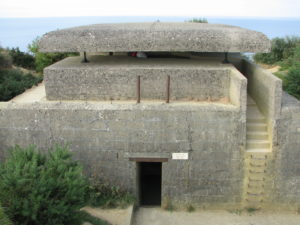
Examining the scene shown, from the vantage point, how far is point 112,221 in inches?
251

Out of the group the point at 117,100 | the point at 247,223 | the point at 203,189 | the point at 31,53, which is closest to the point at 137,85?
the point at 117,100

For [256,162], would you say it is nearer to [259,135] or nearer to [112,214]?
[259,135]

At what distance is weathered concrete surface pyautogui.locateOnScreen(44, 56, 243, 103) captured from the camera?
7117 mm

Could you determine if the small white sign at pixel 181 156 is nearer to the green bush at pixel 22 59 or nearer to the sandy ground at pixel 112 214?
the sandy ground at pixel 112 214

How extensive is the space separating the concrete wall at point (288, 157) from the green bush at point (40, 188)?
378 centimetres

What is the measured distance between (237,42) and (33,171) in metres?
4.42

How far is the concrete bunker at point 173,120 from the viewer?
6.56 metres

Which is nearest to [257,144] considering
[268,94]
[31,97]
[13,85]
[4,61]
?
[268,94]

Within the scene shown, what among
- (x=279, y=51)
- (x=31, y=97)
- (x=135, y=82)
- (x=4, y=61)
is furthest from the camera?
(x=279, y=51)

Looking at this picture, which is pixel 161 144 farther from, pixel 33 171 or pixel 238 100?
pixel 33 171

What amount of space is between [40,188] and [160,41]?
3.61 m

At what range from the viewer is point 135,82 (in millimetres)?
7211

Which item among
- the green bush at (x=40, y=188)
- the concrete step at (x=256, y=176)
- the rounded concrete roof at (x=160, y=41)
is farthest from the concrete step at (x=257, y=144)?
the green bush at (x=40, y=188)

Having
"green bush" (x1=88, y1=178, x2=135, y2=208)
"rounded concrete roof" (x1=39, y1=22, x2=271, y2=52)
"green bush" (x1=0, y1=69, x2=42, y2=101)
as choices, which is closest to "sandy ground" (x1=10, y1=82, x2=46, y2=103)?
"rounded concrete roof" (x1=39, y1=22, x2=271, y2=52)
